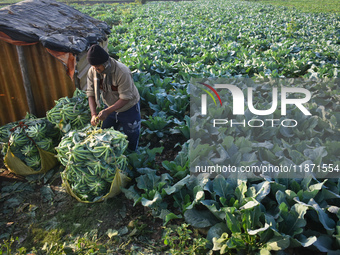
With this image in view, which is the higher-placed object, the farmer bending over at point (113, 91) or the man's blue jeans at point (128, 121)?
the farmer bending over at point (113, 91)

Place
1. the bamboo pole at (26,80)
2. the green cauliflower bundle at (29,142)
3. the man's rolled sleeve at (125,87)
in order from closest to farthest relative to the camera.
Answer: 1. the man's rolled sleeve at (125,87)
2. the green cauliflower bundle at (29,142)
3. the bamboo pole at (26,80)

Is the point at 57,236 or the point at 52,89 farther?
the point at 52,89

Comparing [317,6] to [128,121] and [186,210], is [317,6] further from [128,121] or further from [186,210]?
[186,210]

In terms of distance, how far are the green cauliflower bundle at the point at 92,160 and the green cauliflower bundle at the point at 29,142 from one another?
751 mm

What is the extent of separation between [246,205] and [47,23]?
194 inches

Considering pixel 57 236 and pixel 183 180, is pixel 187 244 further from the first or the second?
pixel 57 236

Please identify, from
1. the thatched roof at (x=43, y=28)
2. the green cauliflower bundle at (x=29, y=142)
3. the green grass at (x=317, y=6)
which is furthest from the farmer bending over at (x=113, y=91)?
the green grass at (x=317, y=6)

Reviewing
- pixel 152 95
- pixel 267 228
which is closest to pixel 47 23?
pixel 152 95

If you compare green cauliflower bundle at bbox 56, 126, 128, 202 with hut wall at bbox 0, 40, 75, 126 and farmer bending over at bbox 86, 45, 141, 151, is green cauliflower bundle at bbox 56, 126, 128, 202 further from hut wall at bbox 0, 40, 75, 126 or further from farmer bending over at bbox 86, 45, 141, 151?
hut wall at bbox 0, 40, 75, 126

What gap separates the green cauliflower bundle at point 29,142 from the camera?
13.8ft

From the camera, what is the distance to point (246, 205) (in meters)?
3.05

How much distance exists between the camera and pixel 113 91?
13.2ft

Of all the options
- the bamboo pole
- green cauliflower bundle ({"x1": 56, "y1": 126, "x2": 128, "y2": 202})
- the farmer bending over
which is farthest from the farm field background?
the bamboo pole

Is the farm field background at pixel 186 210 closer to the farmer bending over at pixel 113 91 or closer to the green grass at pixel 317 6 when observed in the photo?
the farmer bending over at pixel 113 91
